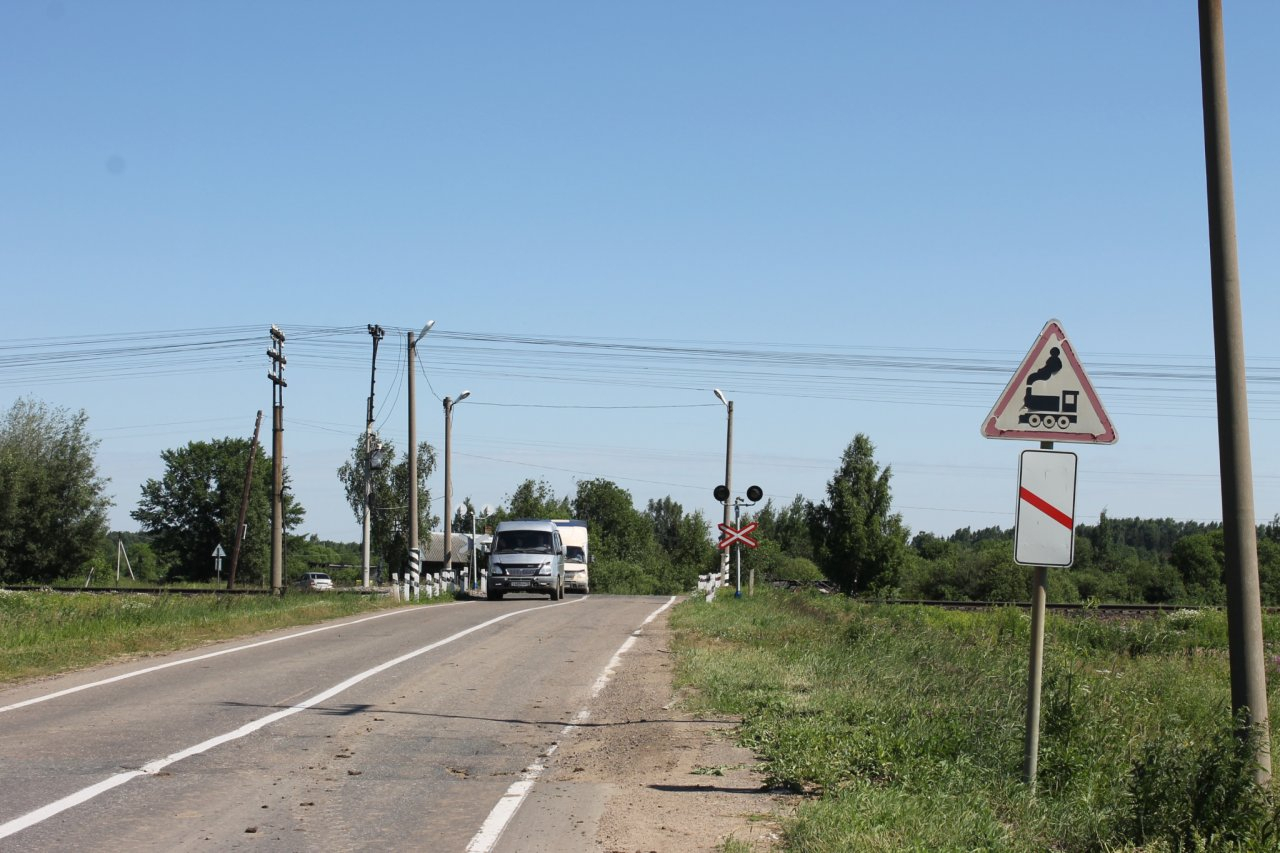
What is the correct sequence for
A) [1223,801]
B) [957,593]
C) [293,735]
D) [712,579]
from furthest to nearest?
1. [957,593]
2. [712,579]
3. [293,735]
4. [1223,801]

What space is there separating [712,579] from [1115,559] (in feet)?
318

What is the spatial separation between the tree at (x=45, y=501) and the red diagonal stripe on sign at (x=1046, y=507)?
206 feet

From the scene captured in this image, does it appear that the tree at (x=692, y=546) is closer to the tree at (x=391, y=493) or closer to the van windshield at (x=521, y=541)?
the tree at (x=391, y=493)

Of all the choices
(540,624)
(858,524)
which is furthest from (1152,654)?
(858,524)

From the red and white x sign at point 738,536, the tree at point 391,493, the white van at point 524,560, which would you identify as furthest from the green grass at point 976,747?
the tree at point 391,493

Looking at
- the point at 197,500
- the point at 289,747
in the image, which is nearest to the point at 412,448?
the point at 289,747

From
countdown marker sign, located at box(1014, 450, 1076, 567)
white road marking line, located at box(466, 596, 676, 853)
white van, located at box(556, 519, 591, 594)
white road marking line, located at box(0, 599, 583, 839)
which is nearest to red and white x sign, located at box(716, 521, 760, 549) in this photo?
white van, located at box(556, 519, 591, 594)

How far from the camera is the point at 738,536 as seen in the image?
117 feet

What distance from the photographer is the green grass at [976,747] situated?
22.1 ft

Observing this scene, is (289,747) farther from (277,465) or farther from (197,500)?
(197,500)

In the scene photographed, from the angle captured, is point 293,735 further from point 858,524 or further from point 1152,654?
point 858,524

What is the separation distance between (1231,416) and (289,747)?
23.4ft

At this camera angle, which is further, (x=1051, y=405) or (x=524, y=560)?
(x=524, y=560)

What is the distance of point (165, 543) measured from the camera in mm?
98875
